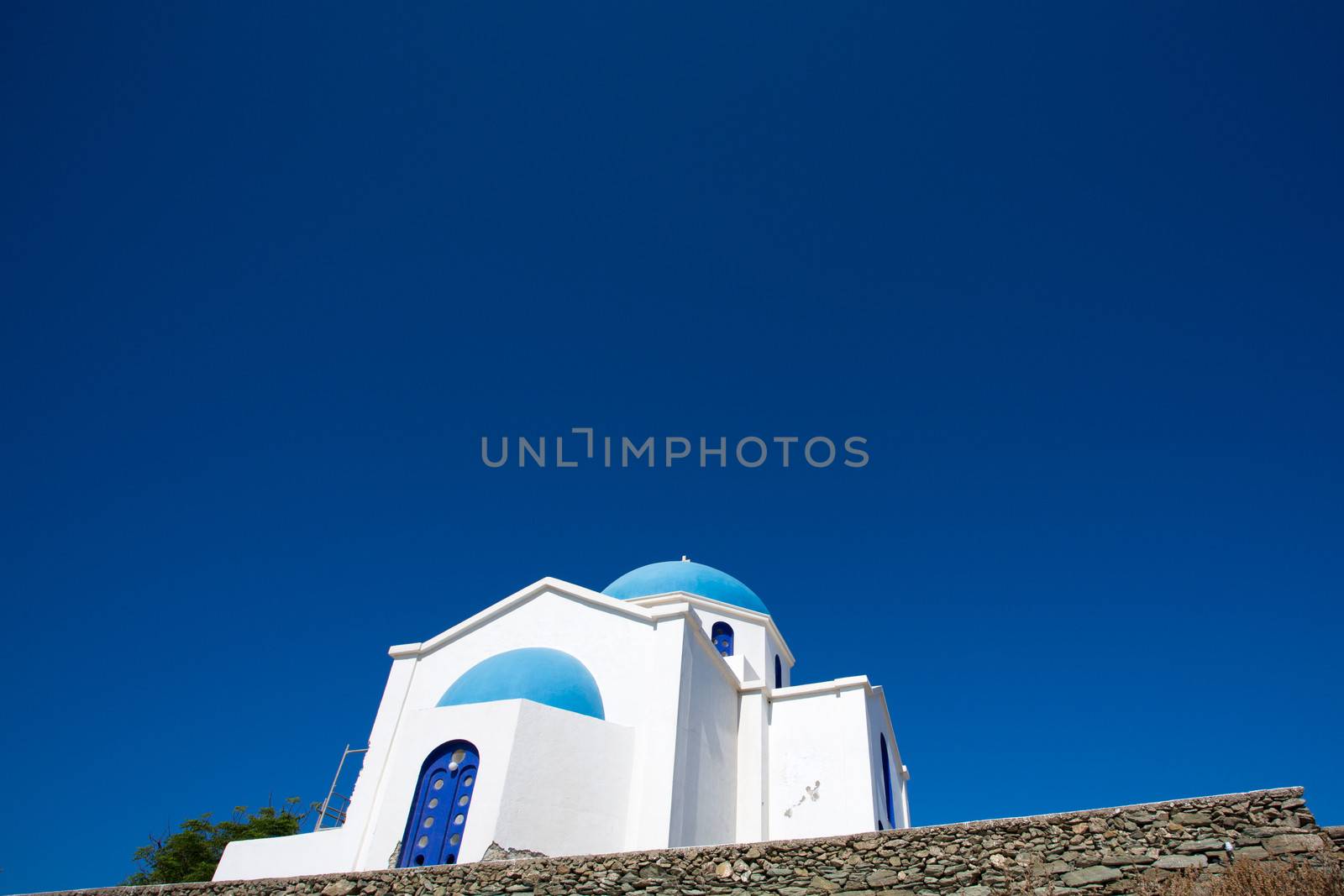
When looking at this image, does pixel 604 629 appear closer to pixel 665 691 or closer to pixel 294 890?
pixel 665 691

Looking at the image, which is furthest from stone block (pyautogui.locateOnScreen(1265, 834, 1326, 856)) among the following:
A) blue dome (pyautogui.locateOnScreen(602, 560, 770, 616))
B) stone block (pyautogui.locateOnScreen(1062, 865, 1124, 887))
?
blue dome (pyautogui.locateOnScreen(602, 560, 770, 616))

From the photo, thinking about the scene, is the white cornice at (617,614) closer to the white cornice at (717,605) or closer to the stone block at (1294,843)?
the white cornice at (717,605)

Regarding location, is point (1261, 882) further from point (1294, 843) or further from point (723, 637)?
point (723, 637)

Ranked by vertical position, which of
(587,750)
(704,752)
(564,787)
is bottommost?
(564,787)

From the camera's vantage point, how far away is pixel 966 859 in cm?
603

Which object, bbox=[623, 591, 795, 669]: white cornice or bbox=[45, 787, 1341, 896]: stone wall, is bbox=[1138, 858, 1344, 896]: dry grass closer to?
bbox=[45, 787, 1341, 896]: stone wall

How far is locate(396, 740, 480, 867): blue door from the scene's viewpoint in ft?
36.0

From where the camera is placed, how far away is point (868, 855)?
6277mm

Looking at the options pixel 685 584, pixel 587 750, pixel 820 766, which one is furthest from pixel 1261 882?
pixel 685 584

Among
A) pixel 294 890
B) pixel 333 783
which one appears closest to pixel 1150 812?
pixel 294 890

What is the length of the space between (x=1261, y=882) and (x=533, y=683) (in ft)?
31.8

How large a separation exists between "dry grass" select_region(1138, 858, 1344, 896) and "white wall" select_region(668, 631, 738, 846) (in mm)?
7532

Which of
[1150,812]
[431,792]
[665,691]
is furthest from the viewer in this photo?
[665,691]

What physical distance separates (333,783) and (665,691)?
7.53 metres
